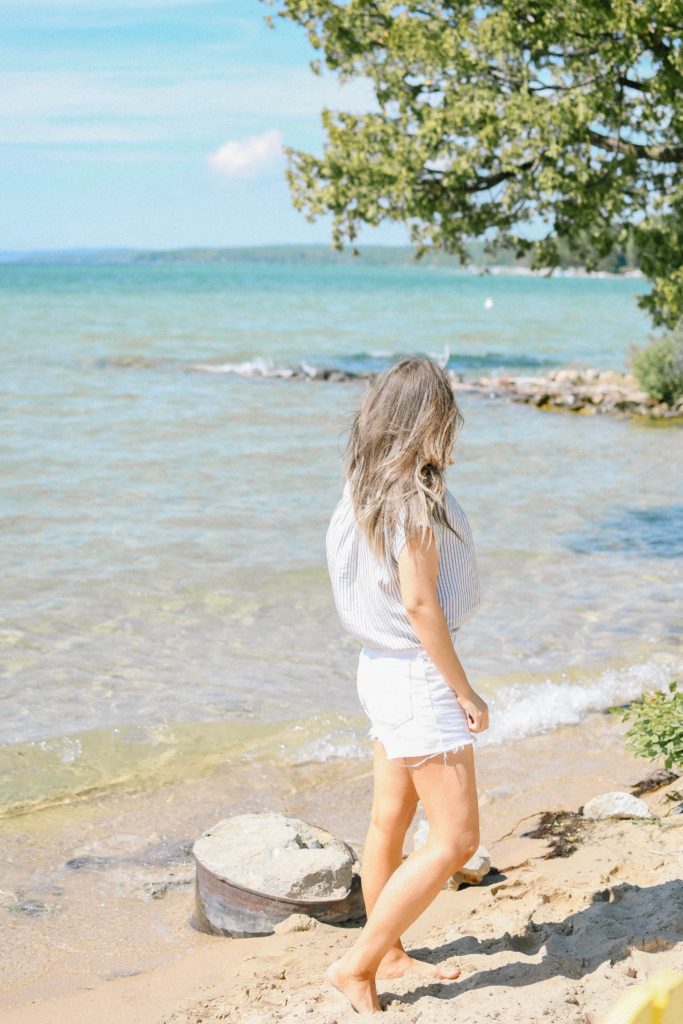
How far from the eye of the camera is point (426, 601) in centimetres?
358

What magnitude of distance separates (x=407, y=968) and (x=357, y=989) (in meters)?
0.35

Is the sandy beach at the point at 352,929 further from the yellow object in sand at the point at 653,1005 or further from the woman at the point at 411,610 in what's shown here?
the yellow object in sand at the point at 653,1005

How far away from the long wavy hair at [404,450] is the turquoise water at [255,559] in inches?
147

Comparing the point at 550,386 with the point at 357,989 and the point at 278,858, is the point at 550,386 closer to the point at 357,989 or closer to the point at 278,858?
the point at 278,858

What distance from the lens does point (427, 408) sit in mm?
3641

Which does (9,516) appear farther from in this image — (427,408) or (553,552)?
(427,408)

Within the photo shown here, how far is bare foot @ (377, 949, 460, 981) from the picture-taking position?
3978 mm

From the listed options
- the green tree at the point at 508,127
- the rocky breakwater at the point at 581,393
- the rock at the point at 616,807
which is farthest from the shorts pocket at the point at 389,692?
the rocky breakwater at the point at 581,393

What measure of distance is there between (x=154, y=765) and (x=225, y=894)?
86.3 inches

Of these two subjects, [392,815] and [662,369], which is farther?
[662,369]

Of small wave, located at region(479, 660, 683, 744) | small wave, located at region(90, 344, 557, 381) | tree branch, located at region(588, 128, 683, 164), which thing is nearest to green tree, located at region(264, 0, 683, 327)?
tree branch, located at region(588, 128, 683, 164)

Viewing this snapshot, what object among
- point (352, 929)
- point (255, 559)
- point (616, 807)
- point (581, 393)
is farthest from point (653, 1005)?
point (581, 393)

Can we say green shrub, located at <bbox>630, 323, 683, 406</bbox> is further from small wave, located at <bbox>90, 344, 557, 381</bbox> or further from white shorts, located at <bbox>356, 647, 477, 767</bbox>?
white shorts, located at <bbox>356, 647, 477, 767</bbox>

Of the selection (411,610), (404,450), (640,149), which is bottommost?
(411,610)
